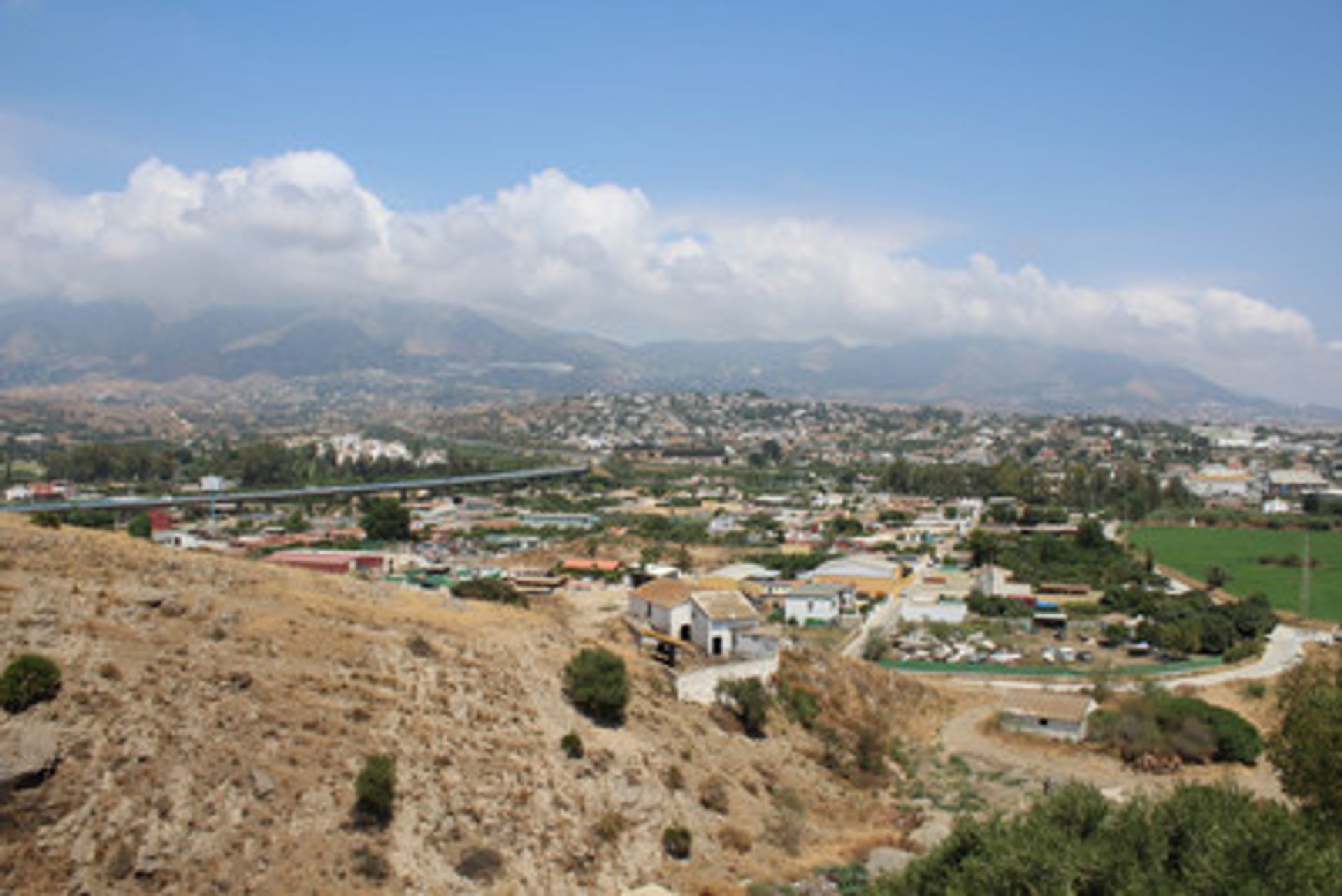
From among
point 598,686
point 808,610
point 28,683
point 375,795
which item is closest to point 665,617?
point 598,686

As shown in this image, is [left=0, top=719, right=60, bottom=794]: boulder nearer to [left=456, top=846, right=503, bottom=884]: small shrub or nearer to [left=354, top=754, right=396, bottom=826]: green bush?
[left=354, top=754, right=396, bottom=826]: green bush

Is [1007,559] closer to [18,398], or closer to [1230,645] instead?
[1230,645]

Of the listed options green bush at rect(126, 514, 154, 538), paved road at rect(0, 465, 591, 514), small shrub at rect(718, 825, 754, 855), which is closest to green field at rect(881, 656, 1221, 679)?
small shrub at rect(718, 825, 754, 855)

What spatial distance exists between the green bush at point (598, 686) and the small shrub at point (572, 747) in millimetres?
1232

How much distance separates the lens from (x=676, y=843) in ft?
48.2

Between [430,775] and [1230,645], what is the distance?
92.2ft

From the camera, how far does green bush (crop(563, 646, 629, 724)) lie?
17.0 metres

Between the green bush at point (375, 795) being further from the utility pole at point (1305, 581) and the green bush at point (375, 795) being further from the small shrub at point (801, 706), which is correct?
the utility pole at point (1305, 581)

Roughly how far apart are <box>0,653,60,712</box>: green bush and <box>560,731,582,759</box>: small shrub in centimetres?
693

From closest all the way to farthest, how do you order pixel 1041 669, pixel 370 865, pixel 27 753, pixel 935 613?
pixel 27 753 < pixel 370 865 < pixel 1041 669 < pixel 935 613

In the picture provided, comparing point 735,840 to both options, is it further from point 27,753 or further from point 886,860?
point 27,753

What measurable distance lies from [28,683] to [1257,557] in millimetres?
55944

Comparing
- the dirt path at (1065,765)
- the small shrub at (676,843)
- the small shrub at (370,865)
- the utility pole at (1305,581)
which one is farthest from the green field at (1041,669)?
the small shrub at (370,865)

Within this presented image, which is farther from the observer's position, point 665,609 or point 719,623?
point 665,609
